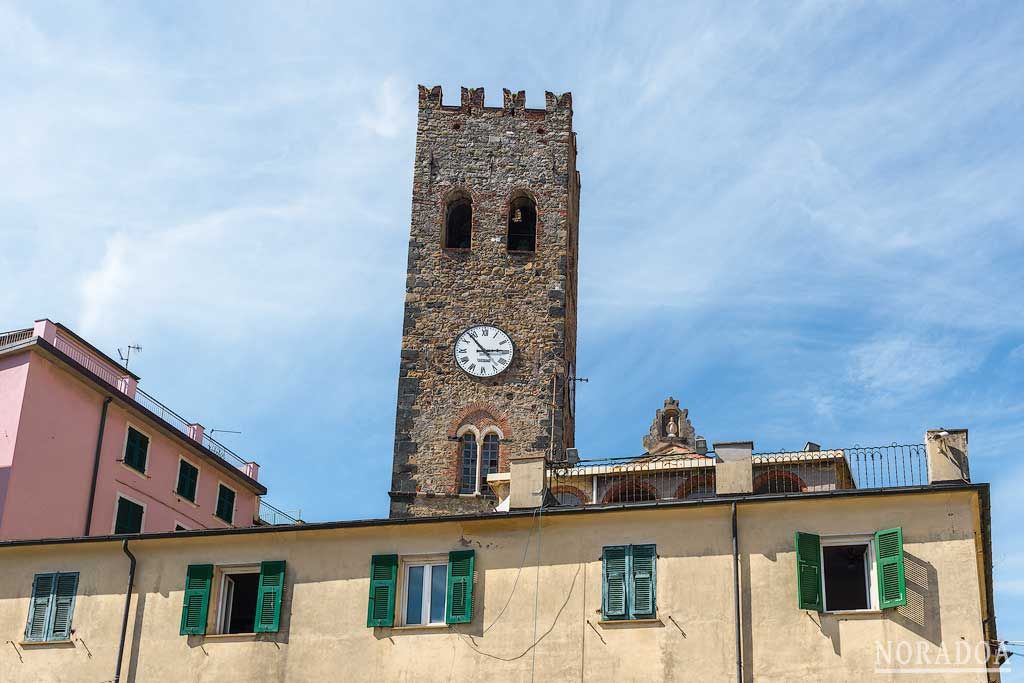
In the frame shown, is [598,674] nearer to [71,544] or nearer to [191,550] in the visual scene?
[191,550]

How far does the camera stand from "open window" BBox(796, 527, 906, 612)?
66.8ft

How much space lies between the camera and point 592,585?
72.0ft

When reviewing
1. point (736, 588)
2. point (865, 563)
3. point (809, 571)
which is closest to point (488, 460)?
point (736, 588)

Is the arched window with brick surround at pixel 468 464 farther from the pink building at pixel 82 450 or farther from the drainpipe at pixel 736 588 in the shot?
the drainpipe at pixel 736 588

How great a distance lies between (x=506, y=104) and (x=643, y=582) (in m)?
26.7

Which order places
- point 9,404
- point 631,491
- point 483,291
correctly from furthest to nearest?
1. point 483,291
2. point 631,491
3. point 9,404

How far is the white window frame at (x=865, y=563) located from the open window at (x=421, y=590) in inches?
212

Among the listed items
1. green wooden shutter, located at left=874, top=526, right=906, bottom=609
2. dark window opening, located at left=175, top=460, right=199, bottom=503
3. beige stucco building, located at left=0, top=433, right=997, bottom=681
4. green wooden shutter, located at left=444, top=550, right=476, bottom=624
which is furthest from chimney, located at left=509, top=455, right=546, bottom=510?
dark window opening, located at left=175, top=460, right=199, bottom=503

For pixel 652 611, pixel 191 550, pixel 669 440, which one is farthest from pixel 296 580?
pixel 669 440

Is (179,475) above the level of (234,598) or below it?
above

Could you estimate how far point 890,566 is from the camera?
20.4 m

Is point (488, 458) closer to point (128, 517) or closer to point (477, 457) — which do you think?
point (477, 457)

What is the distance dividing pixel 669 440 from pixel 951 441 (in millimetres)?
15703

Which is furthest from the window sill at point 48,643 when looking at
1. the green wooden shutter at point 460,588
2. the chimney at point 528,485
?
the chimney at point 528,485
